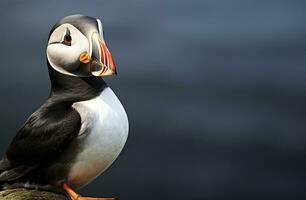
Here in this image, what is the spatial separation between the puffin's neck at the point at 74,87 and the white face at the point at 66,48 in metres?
0.03

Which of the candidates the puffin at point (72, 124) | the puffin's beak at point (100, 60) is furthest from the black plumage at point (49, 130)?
the puffin's beak at point (100, 60)

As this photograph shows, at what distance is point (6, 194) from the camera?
2.43 m

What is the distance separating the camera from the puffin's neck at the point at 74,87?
7.89ft

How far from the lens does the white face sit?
2348 mm

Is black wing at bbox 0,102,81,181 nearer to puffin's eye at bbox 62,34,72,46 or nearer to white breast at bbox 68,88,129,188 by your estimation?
white breast at bbox 68,88,129,188

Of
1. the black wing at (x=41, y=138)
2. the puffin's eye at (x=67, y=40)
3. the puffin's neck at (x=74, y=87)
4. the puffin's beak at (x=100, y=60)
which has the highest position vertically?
the puffin's eye at (x=67, y=40)

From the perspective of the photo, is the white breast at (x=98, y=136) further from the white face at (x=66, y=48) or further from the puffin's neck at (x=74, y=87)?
the white face at (x=66, y=48)

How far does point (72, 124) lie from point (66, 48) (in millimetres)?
300

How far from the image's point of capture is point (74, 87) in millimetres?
2418

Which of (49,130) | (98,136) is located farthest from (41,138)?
(98,136)

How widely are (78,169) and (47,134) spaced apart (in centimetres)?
18

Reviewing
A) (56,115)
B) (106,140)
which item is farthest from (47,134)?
(106,140)

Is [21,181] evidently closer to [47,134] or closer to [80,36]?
[47,134]

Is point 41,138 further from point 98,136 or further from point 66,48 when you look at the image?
point 66,48
